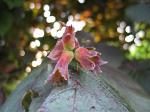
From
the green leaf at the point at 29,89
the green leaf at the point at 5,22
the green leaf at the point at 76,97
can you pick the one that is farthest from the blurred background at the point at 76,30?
the green leaf at the point at 76,97

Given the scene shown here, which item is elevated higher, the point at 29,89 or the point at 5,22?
the point at 5,22

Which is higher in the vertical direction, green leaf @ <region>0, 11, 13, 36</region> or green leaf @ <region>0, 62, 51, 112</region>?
green leaf @ <region>0, 11, 13, 36</region>

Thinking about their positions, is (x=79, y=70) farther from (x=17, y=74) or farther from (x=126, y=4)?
(x=126, y=4)

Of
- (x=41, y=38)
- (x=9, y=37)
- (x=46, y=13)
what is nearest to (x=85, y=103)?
(x=41, y=38)

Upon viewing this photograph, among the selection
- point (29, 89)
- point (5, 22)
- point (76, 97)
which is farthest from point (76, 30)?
point (76, 97)

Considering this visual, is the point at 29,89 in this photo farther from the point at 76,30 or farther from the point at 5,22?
the point at 5,22

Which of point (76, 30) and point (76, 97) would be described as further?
point (76, 30)

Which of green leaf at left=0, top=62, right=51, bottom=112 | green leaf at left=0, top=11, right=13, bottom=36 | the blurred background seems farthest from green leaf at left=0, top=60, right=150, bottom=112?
green leaf at left=0, top=11, right=13, bottom=36

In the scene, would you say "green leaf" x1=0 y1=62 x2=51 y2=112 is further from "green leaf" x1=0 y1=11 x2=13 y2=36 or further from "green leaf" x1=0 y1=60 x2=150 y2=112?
"green leaf" x1=0 y1=11 x2=13 y2=36
